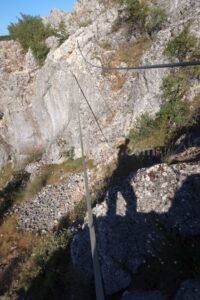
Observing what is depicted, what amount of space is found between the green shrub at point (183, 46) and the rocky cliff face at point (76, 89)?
0.35 metres

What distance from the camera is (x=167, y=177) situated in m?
5.70

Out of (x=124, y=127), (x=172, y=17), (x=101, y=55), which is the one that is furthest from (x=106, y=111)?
(x=172, y=17)

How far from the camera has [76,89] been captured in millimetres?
16188

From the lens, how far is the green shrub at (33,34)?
68.1 feet

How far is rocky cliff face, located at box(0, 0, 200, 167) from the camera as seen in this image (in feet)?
42.6

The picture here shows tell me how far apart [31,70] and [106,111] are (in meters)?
8.62

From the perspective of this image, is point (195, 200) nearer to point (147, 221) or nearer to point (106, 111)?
point (147, 221)

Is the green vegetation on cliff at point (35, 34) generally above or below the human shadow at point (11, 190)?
above

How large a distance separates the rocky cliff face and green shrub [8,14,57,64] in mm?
696

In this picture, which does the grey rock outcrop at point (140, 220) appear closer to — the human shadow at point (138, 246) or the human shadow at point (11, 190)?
the human shadow at point (138, 246)

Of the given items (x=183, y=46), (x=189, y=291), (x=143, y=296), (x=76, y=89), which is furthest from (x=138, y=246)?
(x=76, y=89)

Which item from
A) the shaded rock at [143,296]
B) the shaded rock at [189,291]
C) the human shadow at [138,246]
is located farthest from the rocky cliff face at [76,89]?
the shaded rock at [189,291]

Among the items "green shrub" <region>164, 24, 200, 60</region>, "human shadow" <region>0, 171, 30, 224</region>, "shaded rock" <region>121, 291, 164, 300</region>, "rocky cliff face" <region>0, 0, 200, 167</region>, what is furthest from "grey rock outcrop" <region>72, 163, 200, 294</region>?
"human shadow" <region>0, 171, 30, 224</region>

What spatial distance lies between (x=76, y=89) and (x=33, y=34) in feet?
29.7
